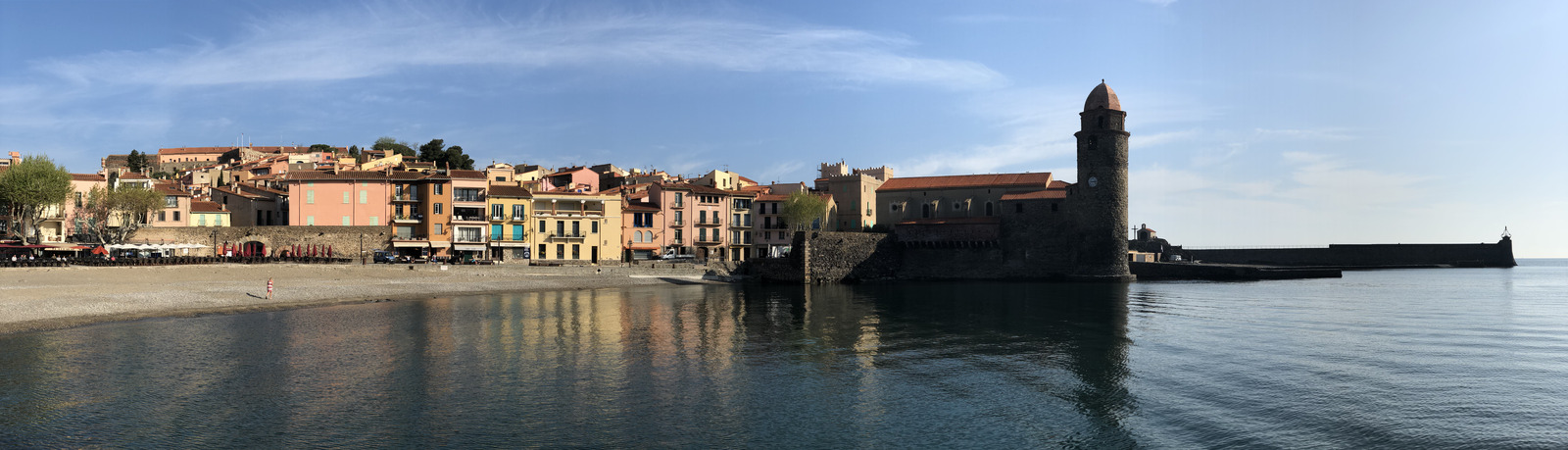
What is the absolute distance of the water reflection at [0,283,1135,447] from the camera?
51.3ft

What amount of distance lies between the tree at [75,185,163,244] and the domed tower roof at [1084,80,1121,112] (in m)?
71.1

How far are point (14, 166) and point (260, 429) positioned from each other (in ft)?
190

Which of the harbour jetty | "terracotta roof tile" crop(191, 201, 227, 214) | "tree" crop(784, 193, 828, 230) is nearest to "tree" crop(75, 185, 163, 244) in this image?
"terracotta roof tile" crop(191, 201, 227, 214)

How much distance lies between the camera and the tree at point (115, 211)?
191 feet

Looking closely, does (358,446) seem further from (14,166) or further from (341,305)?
(14,166)

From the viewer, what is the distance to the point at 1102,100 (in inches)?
2707

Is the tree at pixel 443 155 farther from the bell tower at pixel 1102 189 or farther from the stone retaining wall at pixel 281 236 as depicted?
the bell tower at pixel 1102 189

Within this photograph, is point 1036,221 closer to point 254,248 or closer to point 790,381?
point 790,381

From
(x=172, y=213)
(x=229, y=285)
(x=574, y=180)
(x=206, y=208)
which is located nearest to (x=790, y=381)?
(x=229, y=285)

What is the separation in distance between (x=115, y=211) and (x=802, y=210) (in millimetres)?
53317

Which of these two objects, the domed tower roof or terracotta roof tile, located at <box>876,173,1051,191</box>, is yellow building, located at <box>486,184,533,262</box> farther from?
the domed tower roof

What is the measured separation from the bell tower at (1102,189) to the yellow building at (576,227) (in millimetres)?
38624

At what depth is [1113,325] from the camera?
111ft

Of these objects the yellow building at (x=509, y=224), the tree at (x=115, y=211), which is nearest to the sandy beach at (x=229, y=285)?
the yellow building at (x=509, y=224)
